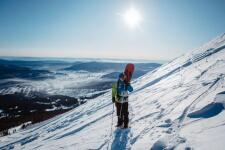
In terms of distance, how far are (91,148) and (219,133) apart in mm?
4114

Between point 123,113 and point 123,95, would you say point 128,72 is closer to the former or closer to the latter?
point 123,95

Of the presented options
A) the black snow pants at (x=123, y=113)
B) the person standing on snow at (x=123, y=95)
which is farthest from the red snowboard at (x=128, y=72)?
the black snow pants at (x=123, y=113)

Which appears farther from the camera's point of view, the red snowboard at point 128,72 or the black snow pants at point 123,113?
the red snowboard at point 128,72

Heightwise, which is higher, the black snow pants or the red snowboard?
the red snowboard

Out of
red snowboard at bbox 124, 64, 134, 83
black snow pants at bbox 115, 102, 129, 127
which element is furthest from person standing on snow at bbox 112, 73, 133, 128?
red snowboard at bbox 124, 64, 134, 83

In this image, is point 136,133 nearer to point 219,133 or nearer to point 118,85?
point 118,85

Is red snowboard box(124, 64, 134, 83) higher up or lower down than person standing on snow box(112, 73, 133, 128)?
higher up

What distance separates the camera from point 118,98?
29.1 feet

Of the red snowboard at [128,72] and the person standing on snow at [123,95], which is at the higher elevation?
the red snowboard at [128,72]

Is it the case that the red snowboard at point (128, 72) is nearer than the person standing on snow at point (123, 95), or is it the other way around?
the person standing on snow at point (123, 95)

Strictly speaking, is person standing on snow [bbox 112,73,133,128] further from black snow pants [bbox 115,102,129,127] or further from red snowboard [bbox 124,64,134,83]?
red snowboard [bbox 124,64,134,83]

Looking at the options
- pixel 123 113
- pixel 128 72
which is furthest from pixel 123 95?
pixel 128 72

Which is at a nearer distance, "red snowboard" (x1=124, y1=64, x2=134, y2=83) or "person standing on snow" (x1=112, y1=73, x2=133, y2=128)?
"person standing on snow" (x1=112, y1=73, x2=133, y2=128)

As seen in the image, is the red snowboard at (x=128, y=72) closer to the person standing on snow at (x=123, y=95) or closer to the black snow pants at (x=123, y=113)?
the person standing on snow at (x=123, y=95)
